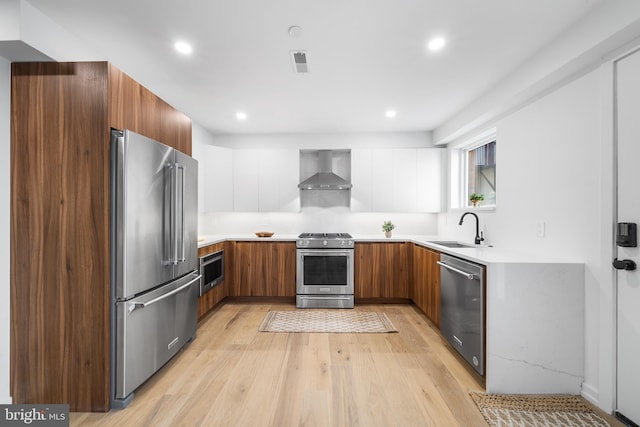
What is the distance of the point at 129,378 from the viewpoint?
1.83 metres

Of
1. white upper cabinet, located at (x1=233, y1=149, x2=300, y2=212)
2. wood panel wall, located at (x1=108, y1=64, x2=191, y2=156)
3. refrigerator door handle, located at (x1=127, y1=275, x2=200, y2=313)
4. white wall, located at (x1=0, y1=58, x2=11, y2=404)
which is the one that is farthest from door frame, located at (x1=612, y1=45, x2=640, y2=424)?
white wall, located at (x1=0, y1=58, x2=11, y2=404)

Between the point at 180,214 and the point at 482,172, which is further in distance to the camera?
the point at 482,172

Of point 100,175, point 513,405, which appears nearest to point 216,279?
point 100,175

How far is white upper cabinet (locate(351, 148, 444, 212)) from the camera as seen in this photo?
425 centimetres

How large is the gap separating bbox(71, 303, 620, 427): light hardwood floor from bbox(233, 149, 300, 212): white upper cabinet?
1.93 m

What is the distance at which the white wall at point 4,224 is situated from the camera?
68.2 inches

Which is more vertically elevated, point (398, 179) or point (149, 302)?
point (398, 179)

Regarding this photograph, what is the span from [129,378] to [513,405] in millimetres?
2517

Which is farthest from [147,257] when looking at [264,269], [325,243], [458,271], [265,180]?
[265,180]

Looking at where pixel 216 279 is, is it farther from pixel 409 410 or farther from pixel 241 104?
pixel 409 410

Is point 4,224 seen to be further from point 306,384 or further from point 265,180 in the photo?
point 265,180

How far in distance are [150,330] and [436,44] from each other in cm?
293

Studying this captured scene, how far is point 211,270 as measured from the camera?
338 centimetres

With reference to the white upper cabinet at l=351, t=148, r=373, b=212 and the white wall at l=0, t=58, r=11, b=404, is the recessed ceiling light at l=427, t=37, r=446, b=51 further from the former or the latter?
the white wall at l=0, t=58, r=11, b=404
